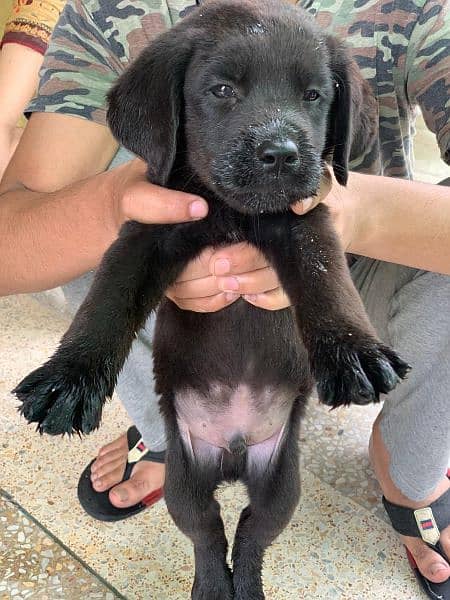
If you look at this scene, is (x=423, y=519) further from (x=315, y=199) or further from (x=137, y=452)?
(x=315, y=199)

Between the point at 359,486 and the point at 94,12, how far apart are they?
54.3 inches

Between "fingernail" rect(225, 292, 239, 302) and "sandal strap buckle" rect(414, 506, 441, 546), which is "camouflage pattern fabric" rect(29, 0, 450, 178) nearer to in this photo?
"fingernail" rect(225, 292, 239, 302)

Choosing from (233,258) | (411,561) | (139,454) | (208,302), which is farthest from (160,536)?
(233,258)

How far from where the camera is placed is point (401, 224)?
1311 mm

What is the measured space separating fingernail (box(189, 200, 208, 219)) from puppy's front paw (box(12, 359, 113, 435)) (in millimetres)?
321

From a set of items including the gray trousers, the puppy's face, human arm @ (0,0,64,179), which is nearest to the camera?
the puppy's face

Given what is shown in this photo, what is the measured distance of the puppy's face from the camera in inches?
36.6

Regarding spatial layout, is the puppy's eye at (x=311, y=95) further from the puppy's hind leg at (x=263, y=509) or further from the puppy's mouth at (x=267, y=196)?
the puppy's hind leg at (x=263, y=509)

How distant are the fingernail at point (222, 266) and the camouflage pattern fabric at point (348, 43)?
0.56 m

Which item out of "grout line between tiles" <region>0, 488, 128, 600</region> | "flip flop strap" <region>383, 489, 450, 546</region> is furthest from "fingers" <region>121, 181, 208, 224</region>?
"flip flop strap" <region>383, 489, 450, 546</region>

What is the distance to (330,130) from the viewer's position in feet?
3.74

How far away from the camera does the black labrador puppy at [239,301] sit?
35.7 inches

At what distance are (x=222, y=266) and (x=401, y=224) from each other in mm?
430

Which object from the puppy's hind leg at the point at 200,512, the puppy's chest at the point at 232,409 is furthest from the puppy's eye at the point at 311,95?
the puppy's hind leg at the point at 200,512
